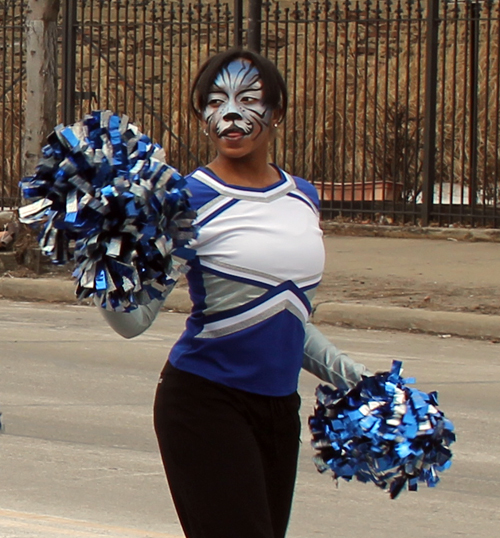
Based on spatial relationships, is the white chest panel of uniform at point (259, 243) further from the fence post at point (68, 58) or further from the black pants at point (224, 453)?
the fence post at point (68, 58)

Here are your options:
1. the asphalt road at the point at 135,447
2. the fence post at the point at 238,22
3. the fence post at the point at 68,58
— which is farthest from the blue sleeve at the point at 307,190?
the fence post at the point at 68,58

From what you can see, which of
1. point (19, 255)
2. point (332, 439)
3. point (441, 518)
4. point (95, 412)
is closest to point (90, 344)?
point (95, 412)

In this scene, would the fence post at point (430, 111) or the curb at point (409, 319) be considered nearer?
the curb at point (409, 319)

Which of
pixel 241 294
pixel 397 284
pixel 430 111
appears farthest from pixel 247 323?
pixel 430 111

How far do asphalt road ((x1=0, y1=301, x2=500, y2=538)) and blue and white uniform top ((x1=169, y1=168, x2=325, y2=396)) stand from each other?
185cm

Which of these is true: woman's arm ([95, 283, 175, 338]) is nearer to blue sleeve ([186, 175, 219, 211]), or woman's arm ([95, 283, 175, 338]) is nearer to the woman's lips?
blue sleeve ([186, 175, 219, 211])

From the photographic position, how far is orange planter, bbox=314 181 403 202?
50.9 ft

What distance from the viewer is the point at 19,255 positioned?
40.8 feet

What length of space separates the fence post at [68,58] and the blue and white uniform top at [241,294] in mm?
13610

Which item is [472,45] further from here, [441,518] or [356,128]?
[441,518]

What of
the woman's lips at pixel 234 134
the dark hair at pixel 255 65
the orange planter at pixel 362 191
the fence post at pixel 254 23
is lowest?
the orange planter at pixel 362 191

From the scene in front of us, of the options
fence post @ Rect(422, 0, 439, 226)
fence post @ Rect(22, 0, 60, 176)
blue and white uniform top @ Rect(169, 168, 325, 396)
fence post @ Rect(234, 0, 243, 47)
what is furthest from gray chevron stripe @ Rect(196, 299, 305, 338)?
fence post @ Rect(234, 0, 243, 47)

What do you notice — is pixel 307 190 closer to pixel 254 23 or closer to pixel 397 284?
pixel 397 284

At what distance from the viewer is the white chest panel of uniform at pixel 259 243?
305 cm
